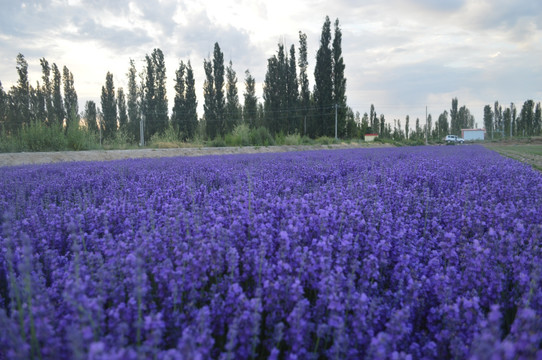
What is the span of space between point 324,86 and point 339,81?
181 centimetres

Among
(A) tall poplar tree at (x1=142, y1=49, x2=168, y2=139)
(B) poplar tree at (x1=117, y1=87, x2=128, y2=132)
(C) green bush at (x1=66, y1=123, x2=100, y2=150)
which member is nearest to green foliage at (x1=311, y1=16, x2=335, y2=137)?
(A) tall poplar tree at (x1=142, y1=49, x2=168, y2=139)

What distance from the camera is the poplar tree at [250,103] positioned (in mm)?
42116

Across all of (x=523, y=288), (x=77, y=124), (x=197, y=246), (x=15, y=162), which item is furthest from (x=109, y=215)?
(x=77, y=124)

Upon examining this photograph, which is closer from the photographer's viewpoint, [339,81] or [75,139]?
[75,139]

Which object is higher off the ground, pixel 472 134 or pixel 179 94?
pixel 179 94

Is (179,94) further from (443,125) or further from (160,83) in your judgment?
(443,125)

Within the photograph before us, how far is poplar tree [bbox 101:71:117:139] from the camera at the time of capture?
136 feet

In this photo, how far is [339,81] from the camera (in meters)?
35.7

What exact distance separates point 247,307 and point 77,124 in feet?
54.4

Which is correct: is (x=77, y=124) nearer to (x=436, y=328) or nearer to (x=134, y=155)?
(x=134, y=155)

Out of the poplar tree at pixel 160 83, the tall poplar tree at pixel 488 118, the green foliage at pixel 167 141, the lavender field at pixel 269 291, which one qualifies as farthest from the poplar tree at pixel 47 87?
the tall poplar tree at pixel 488 118

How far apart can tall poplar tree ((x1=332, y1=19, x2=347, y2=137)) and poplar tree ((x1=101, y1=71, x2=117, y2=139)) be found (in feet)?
89.7

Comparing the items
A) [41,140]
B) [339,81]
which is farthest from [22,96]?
[339,81]

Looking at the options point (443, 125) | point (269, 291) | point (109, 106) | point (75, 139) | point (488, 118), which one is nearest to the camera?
point (269, 291)
